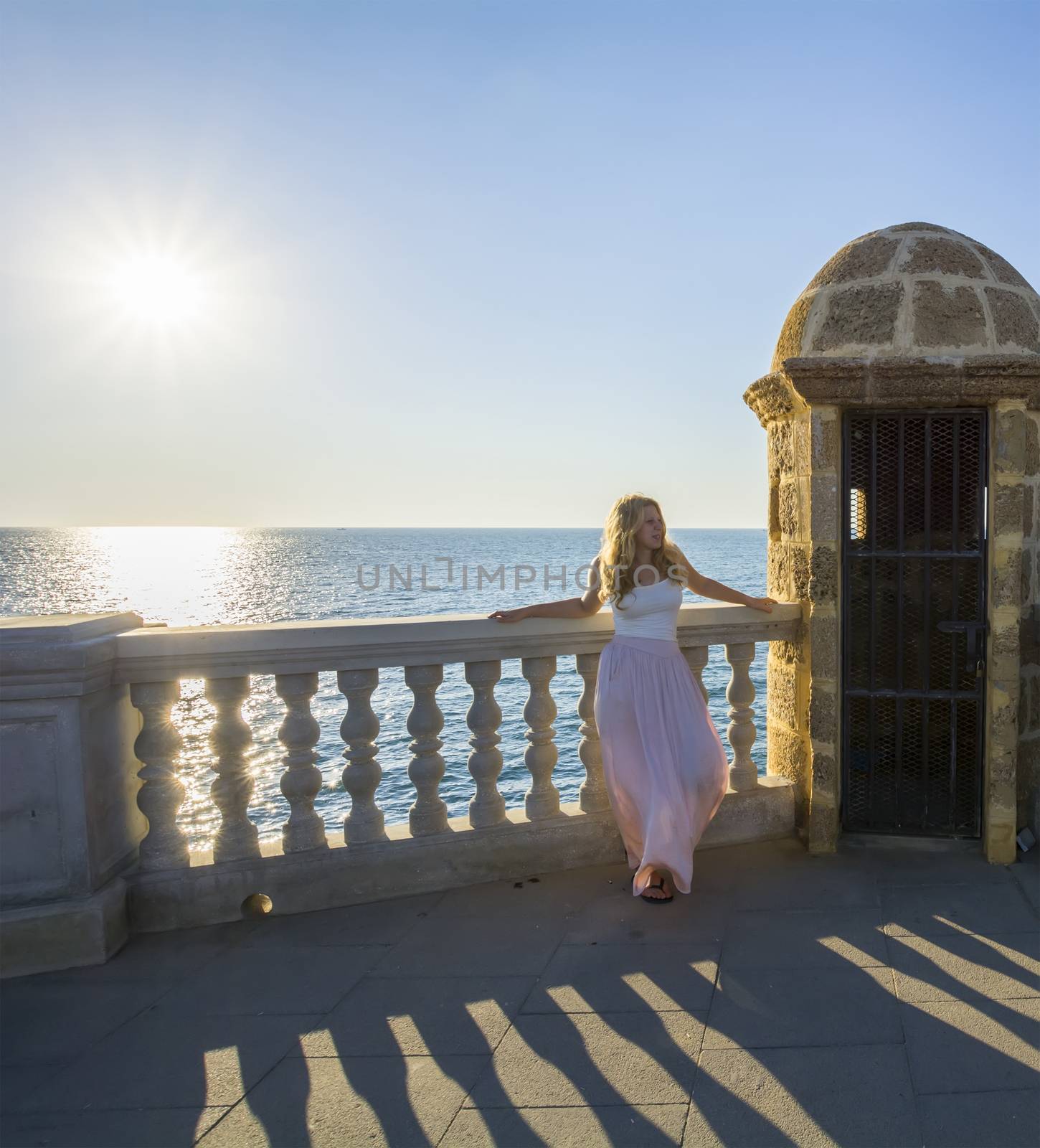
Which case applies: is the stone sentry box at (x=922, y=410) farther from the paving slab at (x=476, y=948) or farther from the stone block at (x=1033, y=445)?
the paving slab at (x=476, y=948)

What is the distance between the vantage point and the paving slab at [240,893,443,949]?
121 inches

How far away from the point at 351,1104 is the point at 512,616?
1.86 m

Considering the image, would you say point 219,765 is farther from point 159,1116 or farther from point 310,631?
point 159,1116

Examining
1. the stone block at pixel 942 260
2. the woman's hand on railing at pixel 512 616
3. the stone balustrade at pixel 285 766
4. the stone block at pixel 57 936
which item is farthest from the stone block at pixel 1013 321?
the stone block at pixel 57 936

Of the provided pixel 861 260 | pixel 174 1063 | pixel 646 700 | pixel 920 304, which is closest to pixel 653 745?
pixel 646 700

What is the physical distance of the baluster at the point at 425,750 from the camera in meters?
3.49

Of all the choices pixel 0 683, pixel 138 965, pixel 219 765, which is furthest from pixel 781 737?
pixel 0 683

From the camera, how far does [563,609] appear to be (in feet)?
11.8

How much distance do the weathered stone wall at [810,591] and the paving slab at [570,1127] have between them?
2070 millimetres

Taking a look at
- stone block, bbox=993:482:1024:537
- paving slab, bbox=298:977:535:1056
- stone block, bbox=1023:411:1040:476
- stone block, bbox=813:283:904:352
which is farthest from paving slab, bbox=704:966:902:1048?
stone block, bbox=813:283:904:352

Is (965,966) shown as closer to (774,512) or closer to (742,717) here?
(742,717)

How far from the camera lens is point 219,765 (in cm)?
328

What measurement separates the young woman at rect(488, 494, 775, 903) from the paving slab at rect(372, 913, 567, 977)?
52cm

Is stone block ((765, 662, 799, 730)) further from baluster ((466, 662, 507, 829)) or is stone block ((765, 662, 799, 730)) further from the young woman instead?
baluster ((466, 662, 507, 829))
